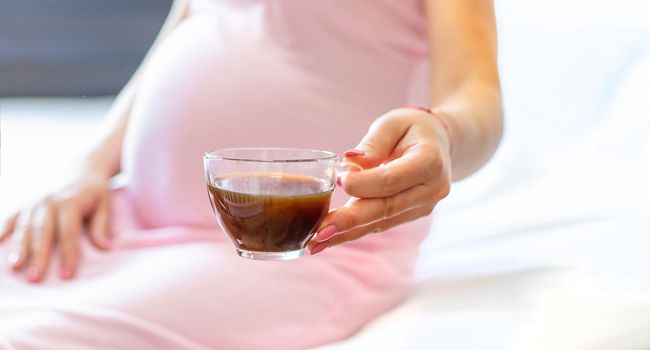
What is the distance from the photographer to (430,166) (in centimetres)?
74

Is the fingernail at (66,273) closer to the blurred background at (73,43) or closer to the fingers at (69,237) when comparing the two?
the fingers at (69,237)

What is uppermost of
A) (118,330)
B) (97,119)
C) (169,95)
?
(169,95)

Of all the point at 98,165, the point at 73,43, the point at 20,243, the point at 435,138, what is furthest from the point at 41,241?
the point at 73,43

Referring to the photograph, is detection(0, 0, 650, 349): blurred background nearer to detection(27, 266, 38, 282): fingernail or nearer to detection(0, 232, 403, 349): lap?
detection(0, 232, 403, 349): lap

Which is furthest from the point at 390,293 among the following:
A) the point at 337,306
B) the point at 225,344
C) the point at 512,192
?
the point at 512,192

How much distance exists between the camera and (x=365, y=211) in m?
0.73

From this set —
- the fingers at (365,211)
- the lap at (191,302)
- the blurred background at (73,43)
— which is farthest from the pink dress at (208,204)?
the blurred background at (73,43)

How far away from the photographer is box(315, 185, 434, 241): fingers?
727mm

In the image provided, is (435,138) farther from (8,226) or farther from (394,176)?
(8,226)

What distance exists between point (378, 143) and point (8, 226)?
546 millimetres

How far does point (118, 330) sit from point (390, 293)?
1.13 feet

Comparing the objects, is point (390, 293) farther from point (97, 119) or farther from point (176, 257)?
point (97, 119)

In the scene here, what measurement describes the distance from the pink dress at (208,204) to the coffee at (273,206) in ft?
0.52

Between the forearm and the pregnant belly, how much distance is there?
14cm
